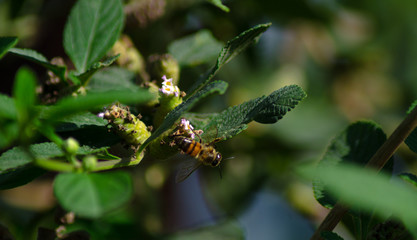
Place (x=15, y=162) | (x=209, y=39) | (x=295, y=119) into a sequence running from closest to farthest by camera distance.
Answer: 1. (x=15, y=162)
2. (x=209, y=39)
3. (x=295, y=119)

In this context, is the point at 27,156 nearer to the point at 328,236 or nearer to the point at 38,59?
the point at 38,59

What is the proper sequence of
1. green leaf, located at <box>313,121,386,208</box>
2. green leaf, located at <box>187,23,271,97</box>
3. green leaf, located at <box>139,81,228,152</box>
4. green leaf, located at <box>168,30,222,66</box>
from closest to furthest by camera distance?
green leaf, located at <box>139,81,228,152</box>, green leaf, located at <box>187,23,271,97</box>, green leaf, located at <box>313,121,386,208</box>, green leaf, located at <box>168,30,222,66</box>

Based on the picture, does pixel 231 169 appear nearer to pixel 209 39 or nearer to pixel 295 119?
pixel 295 119

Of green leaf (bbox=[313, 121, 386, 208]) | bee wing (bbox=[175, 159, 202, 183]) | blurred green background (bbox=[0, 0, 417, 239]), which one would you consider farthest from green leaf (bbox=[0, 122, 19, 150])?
blurred green background (bbox=[0, 0, 417, 239])

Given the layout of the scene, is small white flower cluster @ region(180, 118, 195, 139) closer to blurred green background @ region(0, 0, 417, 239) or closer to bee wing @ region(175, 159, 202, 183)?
bee wing @ region(175, 159, 202, 183)

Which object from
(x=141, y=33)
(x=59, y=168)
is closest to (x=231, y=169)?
(x=141, y=33)
